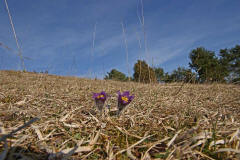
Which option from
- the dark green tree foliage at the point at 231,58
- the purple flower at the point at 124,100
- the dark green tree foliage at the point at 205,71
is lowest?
the purple flower at the point at 124,100

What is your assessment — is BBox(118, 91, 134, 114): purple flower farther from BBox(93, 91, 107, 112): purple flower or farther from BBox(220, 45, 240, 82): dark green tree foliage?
BBox(220, 45, 240, 82): dark green tree foliage

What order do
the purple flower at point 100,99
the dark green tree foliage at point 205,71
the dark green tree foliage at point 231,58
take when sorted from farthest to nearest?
the dark green tree foliage at point 231,58
the dark green tree foliage at point 205,71
the purple flower at point 100,99

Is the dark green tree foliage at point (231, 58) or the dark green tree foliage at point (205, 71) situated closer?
the dark green tree foliage at point (205, 71)

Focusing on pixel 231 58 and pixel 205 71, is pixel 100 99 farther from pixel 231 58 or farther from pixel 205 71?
pixel 231 58

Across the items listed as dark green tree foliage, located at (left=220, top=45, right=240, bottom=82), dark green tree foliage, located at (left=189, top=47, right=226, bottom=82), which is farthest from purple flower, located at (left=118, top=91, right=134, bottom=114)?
dark green tree foliage, located at (left=220, top=45, right=240, bottom=82)

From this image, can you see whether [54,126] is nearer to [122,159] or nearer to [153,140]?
[122,159]

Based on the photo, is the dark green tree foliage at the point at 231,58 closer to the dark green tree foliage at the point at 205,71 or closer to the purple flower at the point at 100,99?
the dark green tree foliage at the point at 205,71

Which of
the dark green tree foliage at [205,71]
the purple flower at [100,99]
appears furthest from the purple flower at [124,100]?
the dark green tree foliage at [205,71]

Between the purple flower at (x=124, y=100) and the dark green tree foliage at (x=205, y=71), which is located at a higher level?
the dark green tree foliage at (x=205, y=71)

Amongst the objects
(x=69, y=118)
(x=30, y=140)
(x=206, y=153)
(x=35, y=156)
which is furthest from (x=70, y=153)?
(x=206, y=153)

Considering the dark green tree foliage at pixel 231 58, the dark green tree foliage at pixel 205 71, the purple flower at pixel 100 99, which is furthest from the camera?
the dark green tree foliage at pixel 231 58

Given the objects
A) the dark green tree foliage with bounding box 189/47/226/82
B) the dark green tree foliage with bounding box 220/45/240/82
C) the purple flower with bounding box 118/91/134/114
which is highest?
the dark green tree foliage with bounding box 220/45/240/82
